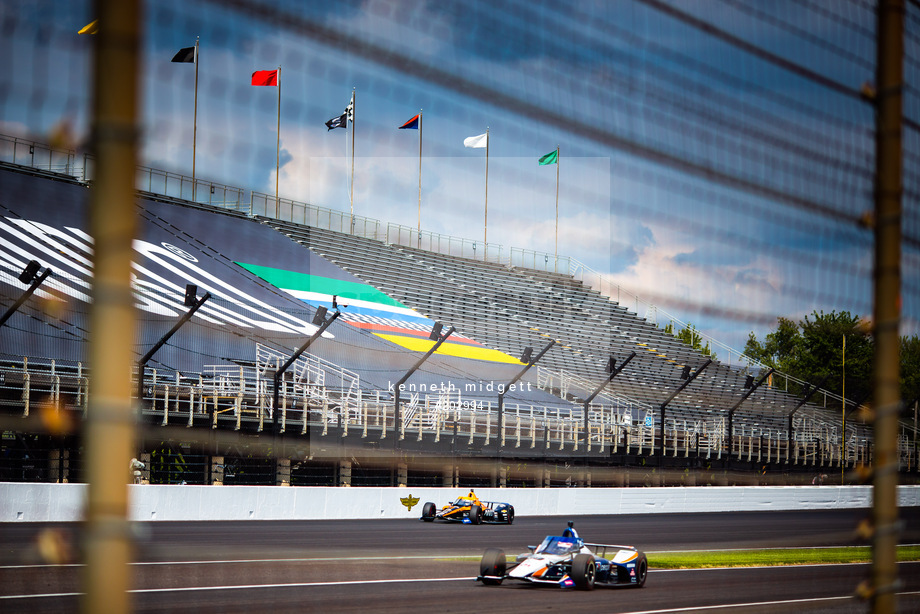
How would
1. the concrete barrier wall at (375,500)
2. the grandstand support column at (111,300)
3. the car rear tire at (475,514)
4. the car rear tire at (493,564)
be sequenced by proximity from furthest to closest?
the car rear tire at (475,514) < the concrete barrier wall at (375,500) < the car rear tire at (493,564) < the grandstand support column at (111,300)

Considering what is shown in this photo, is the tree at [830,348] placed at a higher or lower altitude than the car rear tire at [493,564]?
higher

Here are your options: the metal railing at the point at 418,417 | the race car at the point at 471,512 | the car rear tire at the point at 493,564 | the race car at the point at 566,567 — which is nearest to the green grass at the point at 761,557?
the metal railing at the point at 418,417

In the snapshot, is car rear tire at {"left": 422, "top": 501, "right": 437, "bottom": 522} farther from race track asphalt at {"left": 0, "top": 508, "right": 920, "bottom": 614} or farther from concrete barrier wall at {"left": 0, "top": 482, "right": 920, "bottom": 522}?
race track asphalt at {"left": 0, "top": 508, "right": 920, "bottom": 614}

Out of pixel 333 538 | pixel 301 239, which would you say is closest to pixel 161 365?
pixel 333 538

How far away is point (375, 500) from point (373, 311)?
13.7 metres

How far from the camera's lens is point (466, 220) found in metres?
4.02

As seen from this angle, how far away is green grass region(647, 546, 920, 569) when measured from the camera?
15469mm

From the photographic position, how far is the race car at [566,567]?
1166cm

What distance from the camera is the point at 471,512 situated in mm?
23281

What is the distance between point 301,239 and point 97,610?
130 feet

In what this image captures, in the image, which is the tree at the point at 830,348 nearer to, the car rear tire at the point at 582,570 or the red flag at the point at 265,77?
the red flag at the point at 265,77

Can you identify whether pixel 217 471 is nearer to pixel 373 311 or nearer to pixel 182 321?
pixel 182 321

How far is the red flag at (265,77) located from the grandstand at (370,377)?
1624 cm

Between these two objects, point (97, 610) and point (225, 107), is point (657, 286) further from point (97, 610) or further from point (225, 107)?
point (97, 610)
